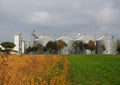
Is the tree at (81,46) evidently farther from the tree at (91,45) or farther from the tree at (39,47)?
the tree at (39,47)

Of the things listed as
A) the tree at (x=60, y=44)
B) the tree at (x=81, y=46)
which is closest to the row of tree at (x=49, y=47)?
the tree at (x=60, y=44)

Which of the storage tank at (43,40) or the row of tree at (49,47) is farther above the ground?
the storage tank at (43,40)

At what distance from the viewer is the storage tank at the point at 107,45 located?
463 ft

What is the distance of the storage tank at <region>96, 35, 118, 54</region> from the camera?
463 feet

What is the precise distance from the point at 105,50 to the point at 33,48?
3140 centimetres

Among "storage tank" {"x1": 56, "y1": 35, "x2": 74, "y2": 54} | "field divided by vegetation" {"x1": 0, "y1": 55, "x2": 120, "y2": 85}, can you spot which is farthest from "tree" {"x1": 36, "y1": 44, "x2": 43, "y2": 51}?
"field divided by vegetation" {"x1": 0, "y1": 55, "x2": 120, "y2": 85}

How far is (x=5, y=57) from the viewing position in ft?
23.1

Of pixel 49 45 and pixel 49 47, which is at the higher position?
pixel 49 45

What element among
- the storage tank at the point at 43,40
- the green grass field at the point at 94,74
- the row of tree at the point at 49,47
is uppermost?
the storage tank at the point at 43,40

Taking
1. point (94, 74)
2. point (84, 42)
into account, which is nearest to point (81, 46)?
point (84, 42)

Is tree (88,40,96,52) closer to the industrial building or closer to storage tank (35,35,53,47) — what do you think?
the industrial building

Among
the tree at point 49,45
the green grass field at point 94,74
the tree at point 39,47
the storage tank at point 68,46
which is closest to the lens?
the green grass field at point 94,74

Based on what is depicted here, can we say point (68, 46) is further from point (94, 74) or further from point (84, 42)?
point (94, 74)

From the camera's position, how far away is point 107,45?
14350 cm
